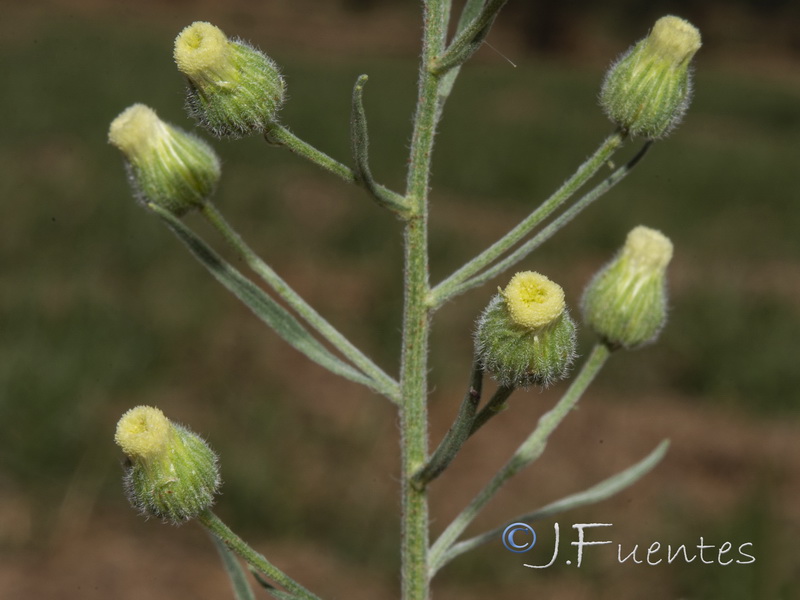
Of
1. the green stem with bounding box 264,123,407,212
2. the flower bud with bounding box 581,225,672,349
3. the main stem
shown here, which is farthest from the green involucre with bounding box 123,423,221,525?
the flower bud with bounding box 581,225,672,349

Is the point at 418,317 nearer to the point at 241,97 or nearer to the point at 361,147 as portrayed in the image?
the point at 361,147

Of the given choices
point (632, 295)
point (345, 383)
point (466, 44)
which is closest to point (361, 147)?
point (466, 44)

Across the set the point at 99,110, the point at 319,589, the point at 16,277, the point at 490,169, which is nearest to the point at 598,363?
the point at 319,589

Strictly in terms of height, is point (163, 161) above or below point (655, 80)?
below

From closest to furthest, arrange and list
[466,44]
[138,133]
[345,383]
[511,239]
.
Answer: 1. [466,44]
2. [511,239]
3. [138,133]
4. [345,383]

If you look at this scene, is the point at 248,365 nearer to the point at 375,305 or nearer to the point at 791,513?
the point at 375,305

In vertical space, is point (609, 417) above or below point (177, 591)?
above

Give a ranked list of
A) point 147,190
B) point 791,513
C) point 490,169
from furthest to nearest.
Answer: point 490,169 < point 791,513 < point 147,190
